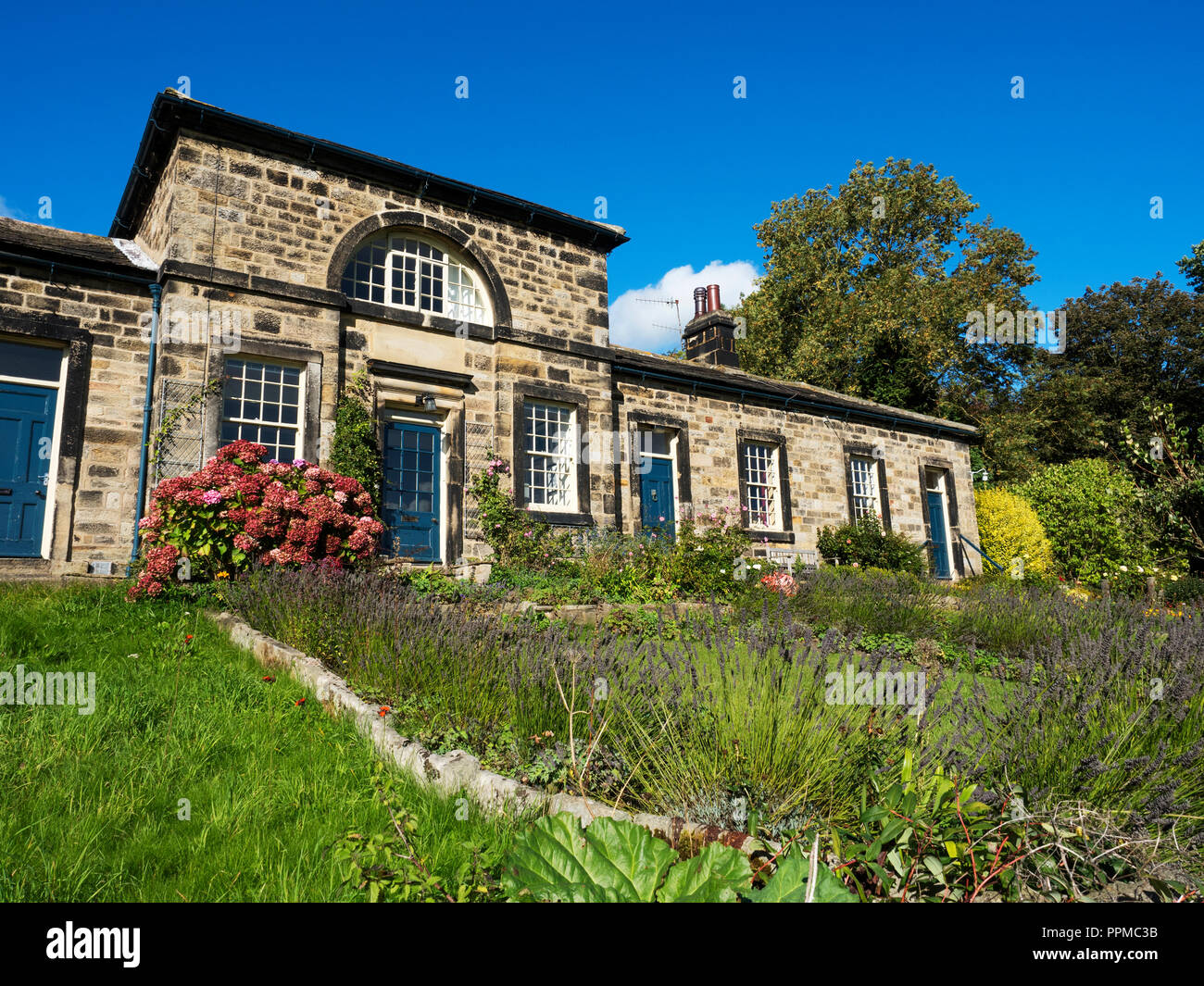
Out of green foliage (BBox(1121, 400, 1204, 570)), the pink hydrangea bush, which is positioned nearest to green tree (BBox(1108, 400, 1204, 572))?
green foliage (BBox(1121, 400, 1204, 570))

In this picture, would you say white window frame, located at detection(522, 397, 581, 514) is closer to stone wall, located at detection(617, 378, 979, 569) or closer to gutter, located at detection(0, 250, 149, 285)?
stone wall, located at detection(617, 378, 979, 569)

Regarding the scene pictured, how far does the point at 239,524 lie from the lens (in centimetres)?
820

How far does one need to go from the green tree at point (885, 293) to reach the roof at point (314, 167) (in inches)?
562

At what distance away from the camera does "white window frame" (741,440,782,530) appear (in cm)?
1533

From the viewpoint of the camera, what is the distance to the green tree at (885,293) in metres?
24.1

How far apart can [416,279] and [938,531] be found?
15115 mm

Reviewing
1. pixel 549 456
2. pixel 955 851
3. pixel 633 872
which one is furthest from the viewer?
pixel 549 456

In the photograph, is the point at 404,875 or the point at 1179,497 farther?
the point at 1179,497

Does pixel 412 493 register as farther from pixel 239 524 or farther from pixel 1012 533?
pixel 1012 533

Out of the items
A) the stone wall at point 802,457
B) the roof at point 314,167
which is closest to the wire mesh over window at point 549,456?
the stone wall at point 802,457

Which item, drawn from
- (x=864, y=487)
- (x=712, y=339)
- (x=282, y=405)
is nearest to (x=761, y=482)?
(x=864, y=487)

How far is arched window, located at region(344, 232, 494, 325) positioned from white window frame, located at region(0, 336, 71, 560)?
3.74 m

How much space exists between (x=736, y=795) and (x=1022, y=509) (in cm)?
1985

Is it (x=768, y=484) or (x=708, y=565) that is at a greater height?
(x=768, y=484)
